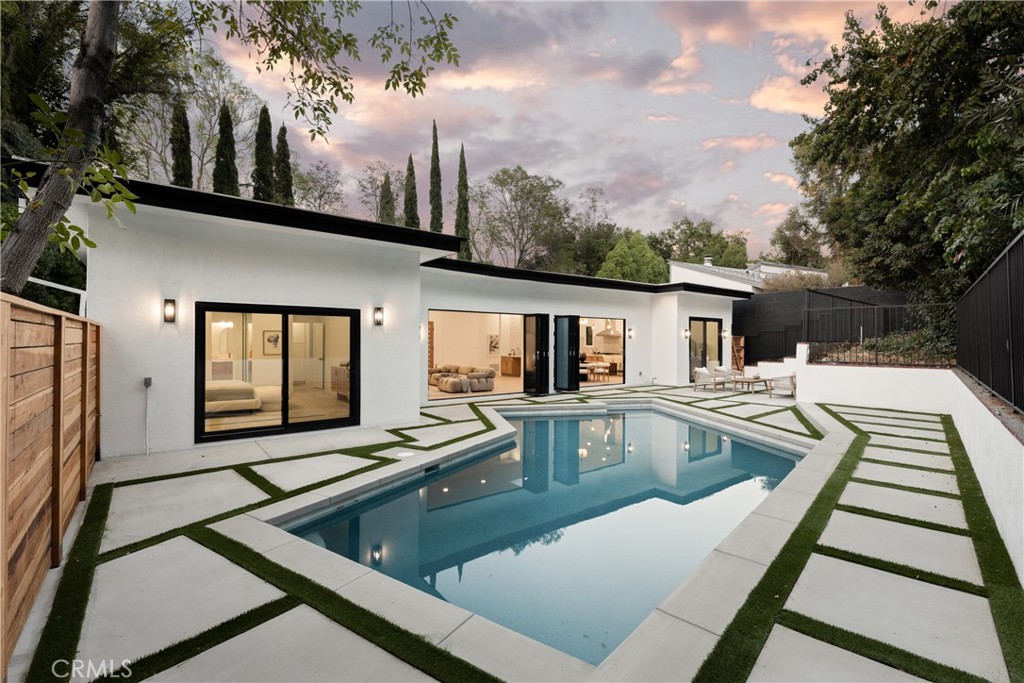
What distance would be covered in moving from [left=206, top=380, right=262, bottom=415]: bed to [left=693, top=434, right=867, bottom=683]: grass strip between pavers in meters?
6.93

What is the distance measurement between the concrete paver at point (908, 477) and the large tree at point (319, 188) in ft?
77.6

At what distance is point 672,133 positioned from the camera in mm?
19547

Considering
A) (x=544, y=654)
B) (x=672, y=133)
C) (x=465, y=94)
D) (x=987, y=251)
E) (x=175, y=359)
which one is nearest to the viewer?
(x=544, y=654)

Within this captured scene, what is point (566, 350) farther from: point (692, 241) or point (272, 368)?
point (692, 241)

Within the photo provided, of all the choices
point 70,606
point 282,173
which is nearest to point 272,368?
point 70,606

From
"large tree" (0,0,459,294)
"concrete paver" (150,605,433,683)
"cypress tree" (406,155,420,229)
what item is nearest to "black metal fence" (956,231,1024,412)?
"large tree" (0,0,459,294)

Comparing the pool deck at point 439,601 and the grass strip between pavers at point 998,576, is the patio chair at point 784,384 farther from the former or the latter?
the grass strip between pavers at point 998,576

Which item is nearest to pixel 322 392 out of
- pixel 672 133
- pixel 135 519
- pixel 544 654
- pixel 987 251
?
pixel 135 519

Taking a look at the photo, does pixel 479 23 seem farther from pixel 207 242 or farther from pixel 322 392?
pixel 322 392

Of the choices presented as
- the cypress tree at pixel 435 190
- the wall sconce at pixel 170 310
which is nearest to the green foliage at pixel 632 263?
the cypress tree at pixel 435 190

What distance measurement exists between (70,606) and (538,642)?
266cm

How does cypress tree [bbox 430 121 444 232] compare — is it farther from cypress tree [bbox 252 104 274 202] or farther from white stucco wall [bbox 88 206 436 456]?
white stucco wall [bbox 88 206 436 456]

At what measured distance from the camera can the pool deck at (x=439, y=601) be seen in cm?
221

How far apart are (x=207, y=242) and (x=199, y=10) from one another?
13.4 feet
